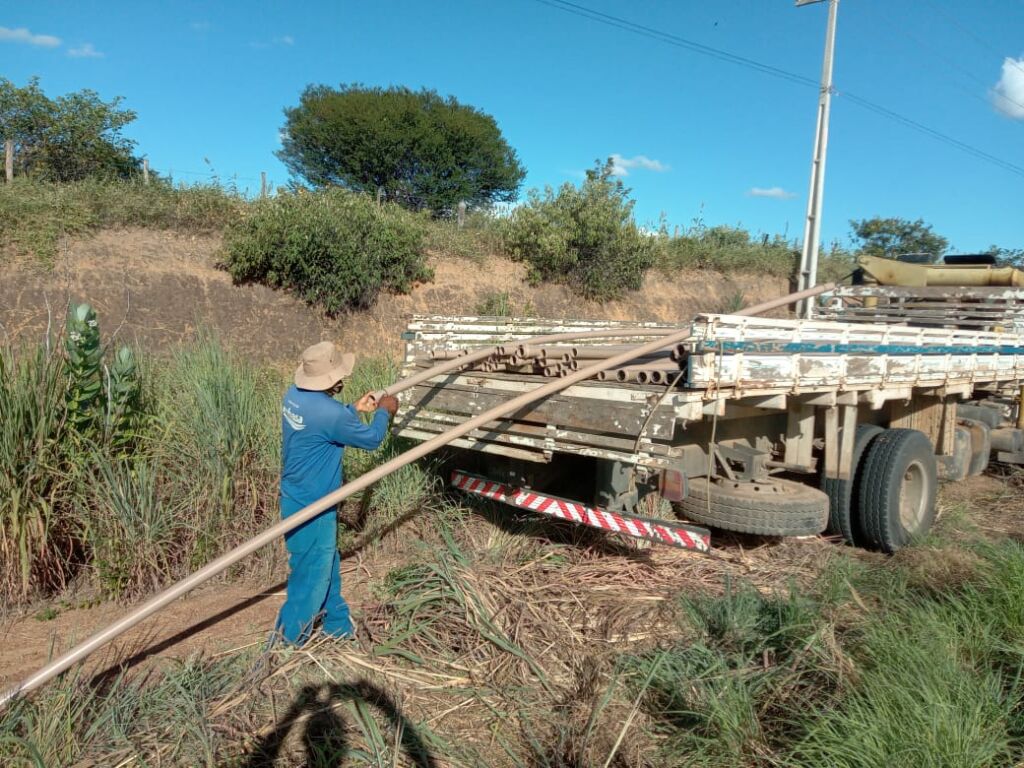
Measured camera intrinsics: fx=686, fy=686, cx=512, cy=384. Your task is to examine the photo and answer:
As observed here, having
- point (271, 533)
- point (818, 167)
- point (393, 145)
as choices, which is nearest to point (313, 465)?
point (271, 533)

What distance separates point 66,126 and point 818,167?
16537 mm

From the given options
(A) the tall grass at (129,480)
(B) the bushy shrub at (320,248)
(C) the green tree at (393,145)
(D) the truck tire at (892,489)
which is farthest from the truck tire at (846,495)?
(C) the green tree at (393,145)

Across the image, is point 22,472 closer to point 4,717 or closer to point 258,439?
point 258,439

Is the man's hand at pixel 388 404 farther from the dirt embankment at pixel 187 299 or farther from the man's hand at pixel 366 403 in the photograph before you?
the dirt embankment at pixel 187 299

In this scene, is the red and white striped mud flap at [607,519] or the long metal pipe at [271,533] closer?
the long metal pipe at [271,533]

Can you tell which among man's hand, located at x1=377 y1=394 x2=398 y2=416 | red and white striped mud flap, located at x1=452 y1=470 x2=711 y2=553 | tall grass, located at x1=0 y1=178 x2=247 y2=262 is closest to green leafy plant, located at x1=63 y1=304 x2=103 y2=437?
man's hand, located at x1=377 y1=394 x2=398 y2=416

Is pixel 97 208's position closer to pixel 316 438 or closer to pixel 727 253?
pixel 316 438

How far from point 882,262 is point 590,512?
607cm

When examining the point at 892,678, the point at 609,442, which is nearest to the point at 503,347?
the point at 609,442

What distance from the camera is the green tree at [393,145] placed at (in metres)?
22.9

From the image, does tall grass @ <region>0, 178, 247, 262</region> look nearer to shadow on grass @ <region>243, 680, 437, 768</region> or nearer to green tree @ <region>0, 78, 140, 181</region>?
green tree @ <region>0, 78, 140, 181</region>

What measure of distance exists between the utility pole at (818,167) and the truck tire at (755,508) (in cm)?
1258

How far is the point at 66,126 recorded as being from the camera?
14.3 metres

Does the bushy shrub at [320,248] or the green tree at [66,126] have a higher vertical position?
the green tree at [66,126]
